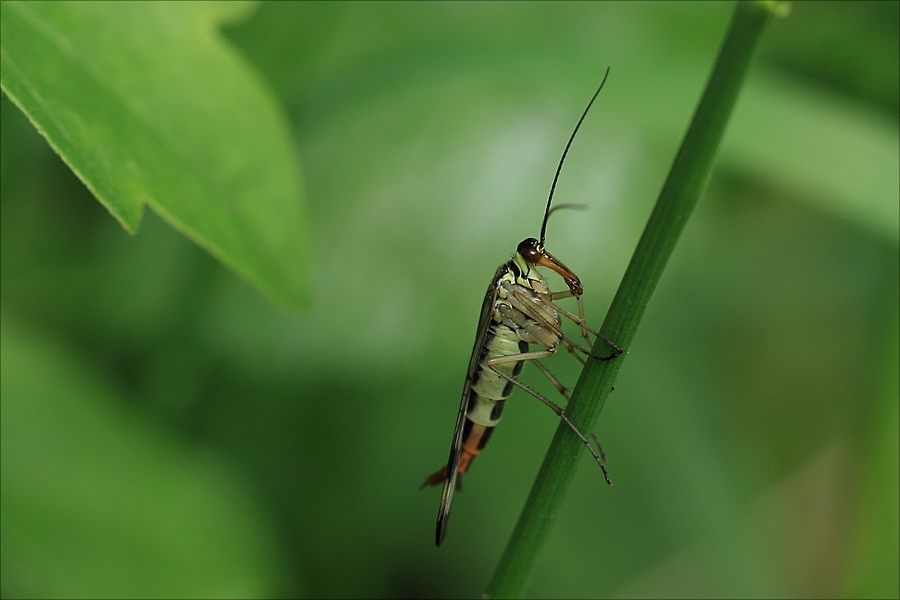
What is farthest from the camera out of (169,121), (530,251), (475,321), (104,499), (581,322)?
(475,321)

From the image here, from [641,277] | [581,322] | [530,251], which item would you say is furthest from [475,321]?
[641,277]

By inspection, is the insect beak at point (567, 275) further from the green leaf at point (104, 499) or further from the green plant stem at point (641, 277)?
the green leaf at point (104, 499)

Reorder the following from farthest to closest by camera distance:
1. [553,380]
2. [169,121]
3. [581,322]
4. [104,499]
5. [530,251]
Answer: [104,499], [553,380], [530,251], [581,322], [169,121]

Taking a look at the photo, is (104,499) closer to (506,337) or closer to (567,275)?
(506,337)

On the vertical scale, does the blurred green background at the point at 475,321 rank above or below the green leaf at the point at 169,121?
below

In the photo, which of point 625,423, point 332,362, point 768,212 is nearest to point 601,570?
point 625,423

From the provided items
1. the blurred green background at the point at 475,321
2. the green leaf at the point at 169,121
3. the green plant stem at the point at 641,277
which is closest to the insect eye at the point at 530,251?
the green leaf at the point at 169,121
